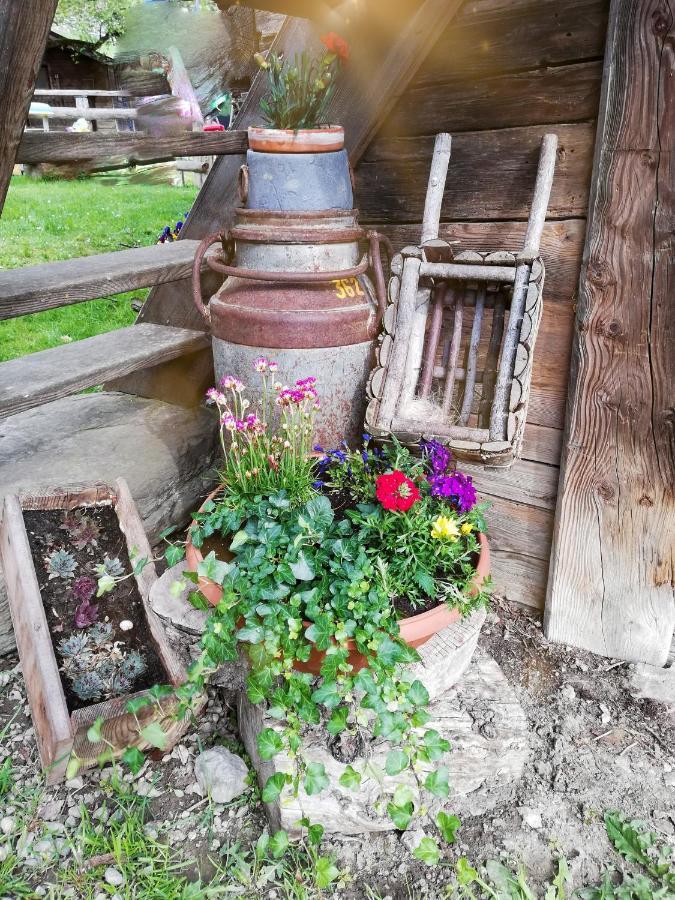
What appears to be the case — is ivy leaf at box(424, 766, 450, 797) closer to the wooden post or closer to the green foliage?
the wooden post

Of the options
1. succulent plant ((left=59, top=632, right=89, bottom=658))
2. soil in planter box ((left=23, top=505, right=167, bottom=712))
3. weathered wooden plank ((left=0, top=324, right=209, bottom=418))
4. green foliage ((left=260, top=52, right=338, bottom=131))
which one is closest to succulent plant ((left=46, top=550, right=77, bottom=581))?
soil in planter box ((left=23, top=505, right=167, bottom=712))

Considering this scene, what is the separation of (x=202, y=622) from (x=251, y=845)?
21.6 inches

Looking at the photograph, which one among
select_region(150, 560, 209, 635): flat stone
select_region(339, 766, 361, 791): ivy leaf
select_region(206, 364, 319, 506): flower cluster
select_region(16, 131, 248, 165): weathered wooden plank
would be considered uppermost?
select_region(16, 131, 248, 165): weathered wooden plank

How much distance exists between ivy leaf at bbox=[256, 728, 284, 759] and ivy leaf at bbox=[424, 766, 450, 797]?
12.8 inches

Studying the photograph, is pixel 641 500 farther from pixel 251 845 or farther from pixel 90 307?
pixel 90 307

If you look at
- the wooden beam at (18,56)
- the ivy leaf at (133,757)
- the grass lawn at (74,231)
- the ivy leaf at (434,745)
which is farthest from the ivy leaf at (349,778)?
the grass lawn at (74,231)

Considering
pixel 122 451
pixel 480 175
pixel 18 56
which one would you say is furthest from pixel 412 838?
pixel 18 56

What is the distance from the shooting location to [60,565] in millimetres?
2012

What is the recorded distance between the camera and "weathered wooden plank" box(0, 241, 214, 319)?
1852 mm

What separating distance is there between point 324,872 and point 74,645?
2.99ft

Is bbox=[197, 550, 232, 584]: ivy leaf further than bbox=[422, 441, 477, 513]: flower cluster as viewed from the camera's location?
No

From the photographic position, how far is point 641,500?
2.04 metres

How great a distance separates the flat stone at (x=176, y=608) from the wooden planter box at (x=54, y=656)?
0.07 meters

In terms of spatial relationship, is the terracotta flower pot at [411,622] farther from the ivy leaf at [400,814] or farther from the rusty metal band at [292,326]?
the rusty metal band at [292,326]
